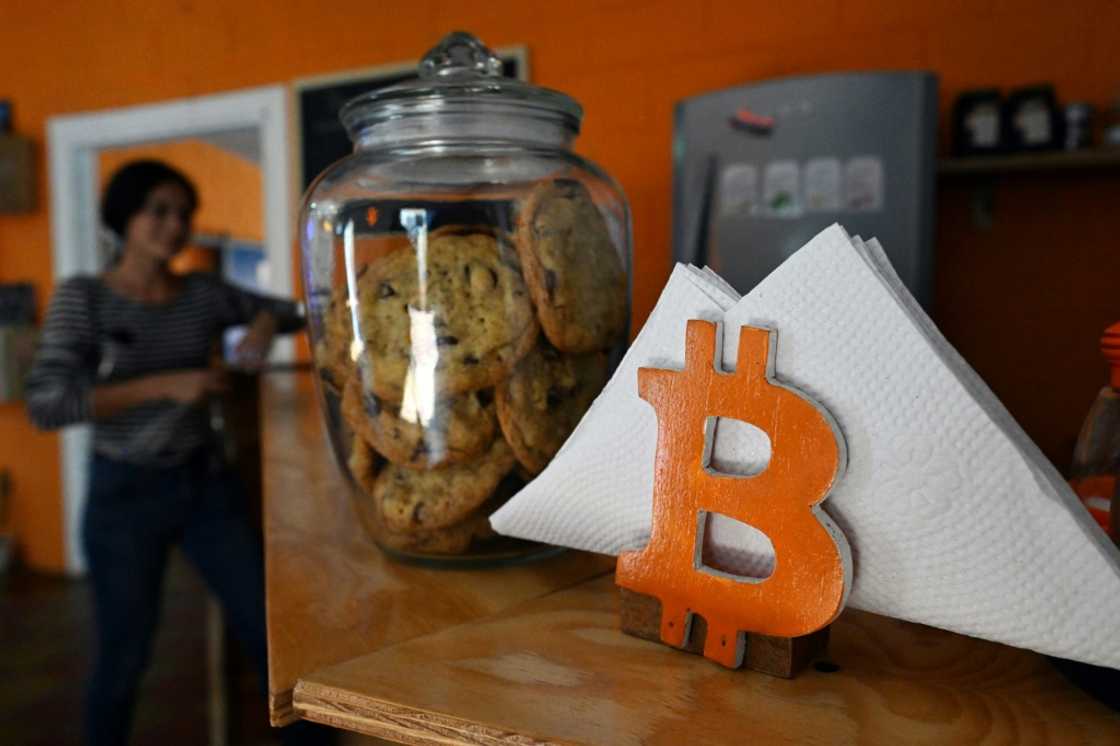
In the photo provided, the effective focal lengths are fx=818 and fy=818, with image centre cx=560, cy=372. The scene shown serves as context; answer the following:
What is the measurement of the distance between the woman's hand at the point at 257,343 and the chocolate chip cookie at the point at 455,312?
1557 mm

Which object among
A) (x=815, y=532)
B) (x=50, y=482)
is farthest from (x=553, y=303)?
(x=50, y=482)

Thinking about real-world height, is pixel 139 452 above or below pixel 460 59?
below

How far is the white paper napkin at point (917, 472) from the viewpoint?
0.35 metres

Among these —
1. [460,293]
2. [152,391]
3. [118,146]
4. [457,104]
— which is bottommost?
[152,391]

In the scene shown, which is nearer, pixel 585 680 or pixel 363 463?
pixel 585 680

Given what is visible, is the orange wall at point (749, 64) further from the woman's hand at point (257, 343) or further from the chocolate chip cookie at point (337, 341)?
the chocolate chip cookie at point (337, 341)

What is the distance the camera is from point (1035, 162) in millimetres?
2074

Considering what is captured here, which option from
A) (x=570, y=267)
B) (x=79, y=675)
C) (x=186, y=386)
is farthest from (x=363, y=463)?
(x=79, y=675)

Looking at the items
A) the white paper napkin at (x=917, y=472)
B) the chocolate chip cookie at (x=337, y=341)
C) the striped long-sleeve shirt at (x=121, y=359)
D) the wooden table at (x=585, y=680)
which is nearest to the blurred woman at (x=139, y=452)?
the striped long-sleeve shirt at (x=121, y=359)

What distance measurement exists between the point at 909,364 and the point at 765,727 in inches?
7.0

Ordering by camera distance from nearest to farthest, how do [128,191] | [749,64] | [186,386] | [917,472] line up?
[917,472] < [186,386] < [128,191] < [749,64]

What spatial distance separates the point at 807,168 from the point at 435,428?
1822 millimetres

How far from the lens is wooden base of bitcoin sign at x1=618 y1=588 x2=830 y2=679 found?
415 millimetres

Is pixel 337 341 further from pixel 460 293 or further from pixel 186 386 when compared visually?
pixel 186 386
